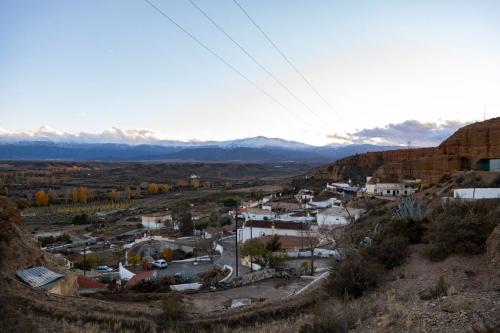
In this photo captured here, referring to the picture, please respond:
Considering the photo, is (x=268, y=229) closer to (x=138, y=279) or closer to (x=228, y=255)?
(x=228, y=255)

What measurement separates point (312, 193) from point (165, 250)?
43.9 m

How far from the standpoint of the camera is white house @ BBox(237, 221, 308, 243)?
4638 centimetres

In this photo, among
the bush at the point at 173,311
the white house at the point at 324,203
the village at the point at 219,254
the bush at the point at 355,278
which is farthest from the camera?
the white house at the point at 324,203

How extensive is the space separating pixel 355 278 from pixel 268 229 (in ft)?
119

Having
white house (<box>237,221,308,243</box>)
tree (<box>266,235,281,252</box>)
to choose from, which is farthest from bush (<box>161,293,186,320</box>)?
white house (<box>237,221,308,243</box>)

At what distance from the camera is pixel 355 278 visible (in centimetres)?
1160

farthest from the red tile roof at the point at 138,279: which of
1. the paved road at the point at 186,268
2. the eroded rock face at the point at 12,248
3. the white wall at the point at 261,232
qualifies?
the white wall at the point at 261,232

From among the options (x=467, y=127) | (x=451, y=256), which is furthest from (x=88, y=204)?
(x=451, y=256)

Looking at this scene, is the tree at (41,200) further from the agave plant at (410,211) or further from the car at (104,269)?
the agave plant at (410,211)

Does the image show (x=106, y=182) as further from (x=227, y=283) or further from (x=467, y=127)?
(x=227, y=283)

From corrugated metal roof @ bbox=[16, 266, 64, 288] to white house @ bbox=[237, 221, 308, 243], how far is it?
30.0 m

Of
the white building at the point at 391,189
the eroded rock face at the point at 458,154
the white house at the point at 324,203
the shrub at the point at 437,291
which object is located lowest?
the white house at the point at 324,203

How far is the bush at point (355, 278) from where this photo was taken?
37.8 ft

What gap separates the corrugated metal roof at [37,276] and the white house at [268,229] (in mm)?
29980
